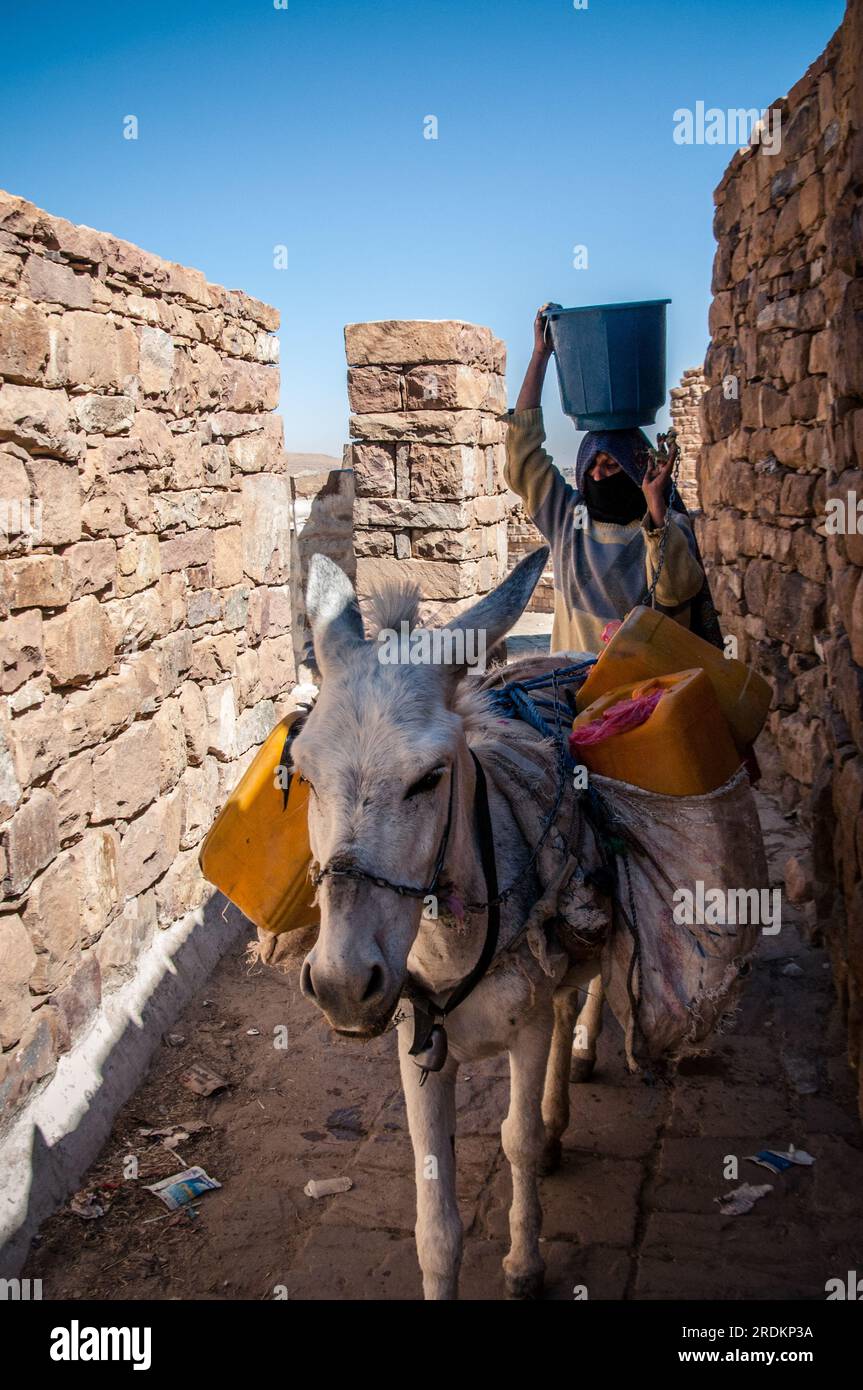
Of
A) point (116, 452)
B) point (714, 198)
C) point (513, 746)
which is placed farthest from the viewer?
point (714, 198)

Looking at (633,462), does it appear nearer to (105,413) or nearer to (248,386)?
(105,413)

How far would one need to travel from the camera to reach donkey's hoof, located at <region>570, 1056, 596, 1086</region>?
13.7 feet

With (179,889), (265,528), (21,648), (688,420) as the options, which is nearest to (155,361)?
(265,528)

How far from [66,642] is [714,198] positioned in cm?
627

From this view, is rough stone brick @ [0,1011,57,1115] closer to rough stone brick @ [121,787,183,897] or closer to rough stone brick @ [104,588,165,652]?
rough stone brick @ [121,787,183,897]

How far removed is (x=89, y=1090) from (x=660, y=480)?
3.01m

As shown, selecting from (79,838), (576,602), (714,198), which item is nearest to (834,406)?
(576,602)

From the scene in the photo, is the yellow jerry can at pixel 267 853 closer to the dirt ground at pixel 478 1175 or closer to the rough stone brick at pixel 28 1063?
the rough stone brick at pixel 28 1063

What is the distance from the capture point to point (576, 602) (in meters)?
4.81

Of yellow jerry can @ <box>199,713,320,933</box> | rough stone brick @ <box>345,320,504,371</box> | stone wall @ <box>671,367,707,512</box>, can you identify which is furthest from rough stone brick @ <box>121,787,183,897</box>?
stone wall @ <box>671,367,707,512</box>

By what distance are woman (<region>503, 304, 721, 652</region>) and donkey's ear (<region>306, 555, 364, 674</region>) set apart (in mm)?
1907

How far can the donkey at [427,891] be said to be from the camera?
2.08m

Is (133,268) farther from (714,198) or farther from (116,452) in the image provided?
(714,198)

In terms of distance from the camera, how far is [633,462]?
462cm
